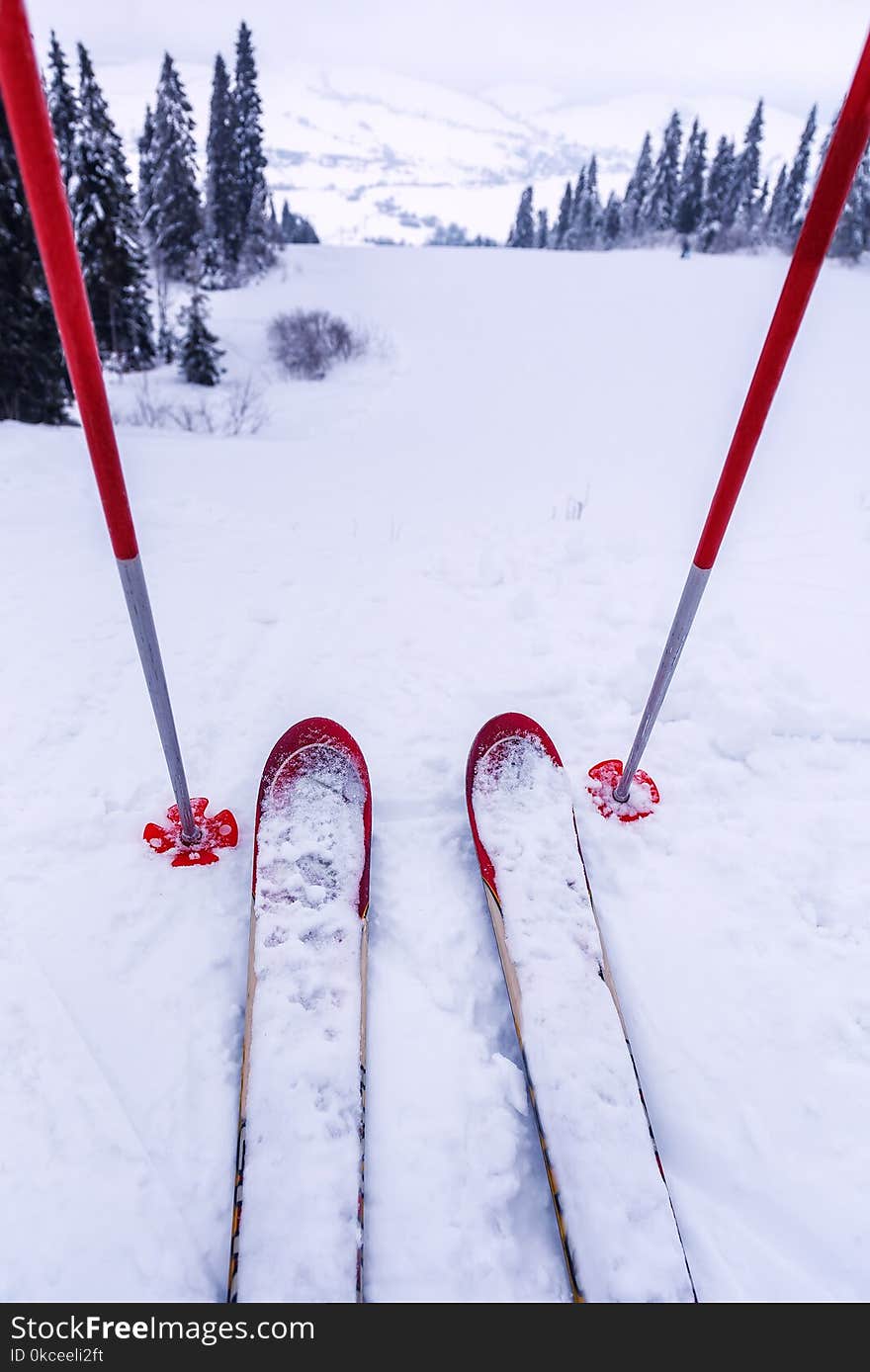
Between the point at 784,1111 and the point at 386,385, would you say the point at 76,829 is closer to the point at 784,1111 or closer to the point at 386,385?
the point at 784,1111

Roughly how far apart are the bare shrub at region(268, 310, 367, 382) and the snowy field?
13.0 metres

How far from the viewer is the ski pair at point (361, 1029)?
64.5 inches

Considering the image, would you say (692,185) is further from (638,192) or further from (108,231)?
(108,231)

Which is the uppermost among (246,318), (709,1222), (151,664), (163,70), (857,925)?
(163,70)

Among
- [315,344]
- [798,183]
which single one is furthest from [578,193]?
[315,344]

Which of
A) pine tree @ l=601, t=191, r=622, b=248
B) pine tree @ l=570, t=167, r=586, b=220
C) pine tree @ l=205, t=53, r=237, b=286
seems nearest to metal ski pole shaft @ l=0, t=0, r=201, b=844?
pine tree @ l=205, t=53, r=237, b=286

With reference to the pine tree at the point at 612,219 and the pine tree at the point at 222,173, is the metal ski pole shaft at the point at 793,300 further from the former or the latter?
the pine tree at the point at 612,219

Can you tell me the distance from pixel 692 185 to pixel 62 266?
171ft

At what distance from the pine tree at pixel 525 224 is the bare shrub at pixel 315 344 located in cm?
5255

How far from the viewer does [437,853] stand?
104 inches

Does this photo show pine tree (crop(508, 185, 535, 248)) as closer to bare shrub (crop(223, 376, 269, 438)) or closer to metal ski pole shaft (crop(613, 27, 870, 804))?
bare shrub (crop(223, 376, 269, 438))

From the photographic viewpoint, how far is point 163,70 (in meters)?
22.8

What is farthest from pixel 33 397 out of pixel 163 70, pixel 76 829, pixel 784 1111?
pixel 163 70

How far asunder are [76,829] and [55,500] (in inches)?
149
